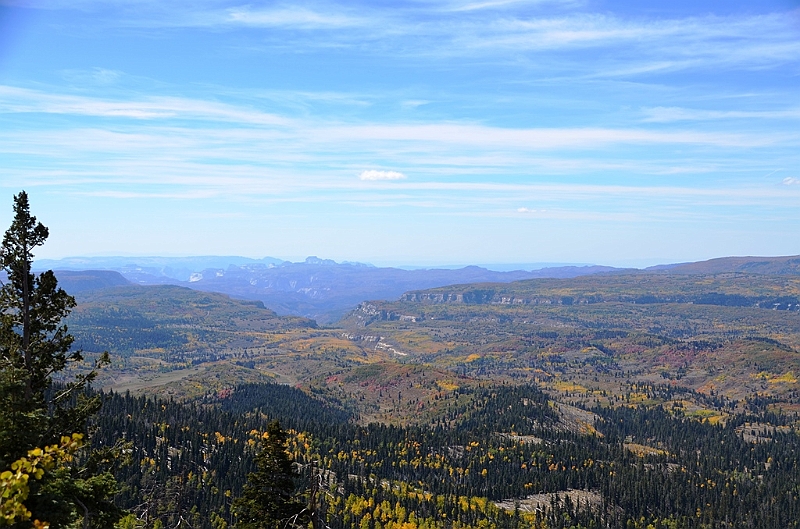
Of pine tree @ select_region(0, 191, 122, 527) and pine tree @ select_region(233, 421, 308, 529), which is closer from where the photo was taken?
pine tree @ select_region(0, 191, 122, 527)

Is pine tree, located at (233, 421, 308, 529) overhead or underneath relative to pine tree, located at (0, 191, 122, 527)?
A: underneath

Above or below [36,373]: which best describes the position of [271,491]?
below

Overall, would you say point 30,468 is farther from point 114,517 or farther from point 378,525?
point 378,525

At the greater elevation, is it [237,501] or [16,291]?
[16,291]

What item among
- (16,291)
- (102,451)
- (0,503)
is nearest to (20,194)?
(16,291)
